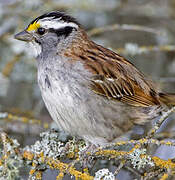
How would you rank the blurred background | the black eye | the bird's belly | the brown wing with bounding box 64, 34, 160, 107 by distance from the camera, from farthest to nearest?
the blurred background
the black eye
the brown wing with bounding box 64, 34, 160, 107
the bird's belly

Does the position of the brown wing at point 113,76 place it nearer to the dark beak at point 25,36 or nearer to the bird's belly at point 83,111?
the bird's belly at point 83,111

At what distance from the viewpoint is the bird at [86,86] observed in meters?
3.38

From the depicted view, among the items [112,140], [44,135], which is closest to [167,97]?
[112,140]

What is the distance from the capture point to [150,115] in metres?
3.84

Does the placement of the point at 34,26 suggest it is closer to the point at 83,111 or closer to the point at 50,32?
the point at 50,32

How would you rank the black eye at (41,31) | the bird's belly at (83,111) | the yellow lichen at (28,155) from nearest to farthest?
1. the yellow lichen at (28,155)
2. the bird's belly at (83,111)
3. the black eye at (41,31)

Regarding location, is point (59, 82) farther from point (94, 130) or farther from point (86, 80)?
point (94, 130)

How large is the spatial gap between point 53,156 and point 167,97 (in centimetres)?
138

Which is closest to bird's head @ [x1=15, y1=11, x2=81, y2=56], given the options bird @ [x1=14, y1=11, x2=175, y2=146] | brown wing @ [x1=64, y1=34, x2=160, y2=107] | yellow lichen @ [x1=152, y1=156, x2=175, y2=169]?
bird @ [x1=14, y1=11, x2=175, y2=146]

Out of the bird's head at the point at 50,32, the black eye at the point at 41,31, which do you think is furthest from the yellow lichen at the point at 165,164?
the black eye at the point at 41,31

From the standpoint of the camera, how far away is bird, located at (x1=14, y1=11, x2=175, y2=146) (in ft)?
11.1

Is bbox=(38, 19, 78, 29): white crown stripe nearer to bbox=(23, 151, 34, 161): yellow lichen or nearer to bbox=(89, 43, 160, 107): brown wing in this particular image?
bbox=(89, 43, 160, 107): brown wing

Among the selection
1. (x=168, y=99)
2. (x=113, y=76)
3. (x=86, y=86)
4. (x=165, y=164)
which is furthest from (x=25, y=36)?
(x=165, y=164)

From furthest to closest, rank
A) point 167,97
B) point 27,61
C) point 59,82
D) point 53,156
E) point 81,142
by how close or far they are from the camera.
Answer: point 27,61
point 167,97
point 81,142
point 59,82
point 53,156
